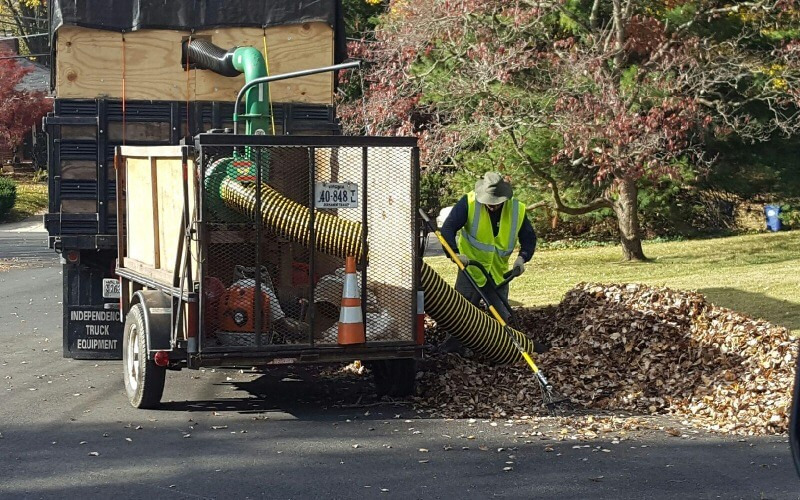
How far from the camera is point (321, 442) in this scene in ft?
26.8

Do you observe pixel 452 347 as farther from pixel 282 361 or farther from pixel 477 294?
pixel 282 361

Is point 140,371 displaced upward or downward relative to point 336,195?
downward

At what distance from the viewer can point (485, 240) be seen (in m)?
11.0

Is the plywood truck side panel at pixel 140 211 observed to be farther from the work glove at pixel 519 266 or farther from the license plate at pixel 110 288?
the work glove at pixel 519 266

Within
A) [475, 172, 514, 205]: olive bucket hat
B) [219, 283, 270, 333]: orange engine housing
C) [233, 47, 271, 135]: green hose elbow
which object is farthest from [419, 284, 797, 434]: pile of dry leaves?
[233, 47, 271, 135]: green hose elbow

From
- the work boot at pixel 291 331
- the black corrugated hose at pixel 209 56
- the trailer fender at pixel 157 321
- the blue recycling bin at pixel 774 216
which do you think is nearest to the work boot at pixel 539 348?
the work boot at pixel 291 331

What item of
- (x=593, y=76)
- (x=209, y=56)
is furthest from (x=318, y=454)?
(x=593, y=76)

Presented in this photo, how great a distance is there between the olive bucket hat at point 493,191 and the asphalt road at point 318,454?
1.98 m

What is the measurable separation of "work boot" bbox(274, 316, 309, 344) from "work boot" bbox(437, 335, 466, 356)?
5.66 feet

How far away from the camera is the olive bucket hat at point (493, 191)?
10.8 metres

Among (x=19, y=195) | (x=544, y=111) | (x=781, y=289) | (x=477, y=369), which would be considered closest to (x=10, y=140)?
(x=19, y=195)

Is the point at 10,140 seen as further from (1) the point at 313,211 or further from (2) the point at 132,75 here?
(1) the point at 313,211

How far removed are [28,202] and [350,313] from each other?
3717cm

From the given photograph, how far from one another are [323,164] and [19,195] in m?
38.2
